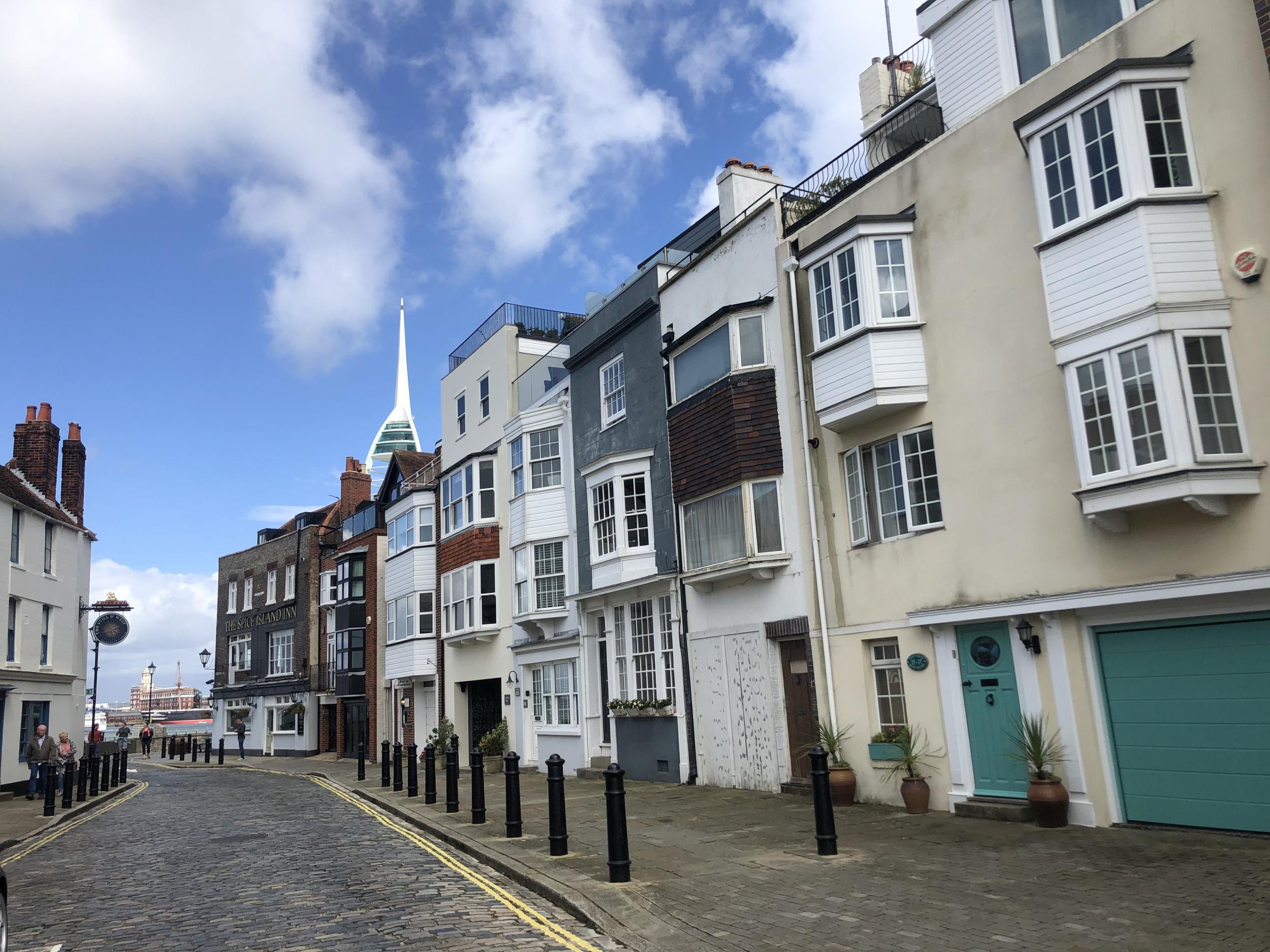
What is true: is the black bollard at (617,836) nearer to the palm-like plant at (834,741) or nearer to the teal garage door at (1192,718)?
the palm-like plant at (834,741)

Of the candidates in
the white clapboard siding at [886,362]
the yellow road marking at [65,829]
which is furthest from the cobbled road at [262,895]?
Answer: the white clapboard siding at [886,362]

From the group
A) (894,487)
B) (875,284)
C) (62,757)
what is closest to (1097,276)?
(875,284)

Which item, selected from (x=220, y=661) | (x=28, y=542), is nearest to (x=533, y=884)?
(x=28, y=542)

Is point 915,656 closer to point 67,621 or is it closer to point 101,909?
point 101,909

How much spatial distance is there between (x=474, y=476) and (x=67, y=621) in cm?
1311

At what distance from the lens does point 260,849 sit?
1244 cm

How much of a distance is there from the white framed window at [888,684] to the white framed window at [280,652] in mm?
37222

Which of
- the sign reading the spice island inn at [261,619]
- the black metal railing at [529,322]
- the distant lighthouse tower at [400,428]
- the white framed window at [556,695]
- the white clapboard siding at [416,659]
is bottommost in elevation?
the white framed window at [556,695]

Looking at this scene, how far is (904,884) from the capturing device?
327 inches

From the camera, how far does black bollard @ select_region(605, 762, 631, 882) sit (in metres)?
8.97

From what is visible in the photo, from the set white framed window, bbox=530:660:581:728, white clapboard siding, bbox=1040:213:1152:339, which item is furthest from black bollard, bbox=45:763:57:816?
white clapboard siding, bbox=1040:213:1152:339

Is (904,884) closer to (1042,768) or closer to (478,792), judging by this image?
(1042,768)

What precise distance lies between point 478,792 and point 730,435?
7005mm

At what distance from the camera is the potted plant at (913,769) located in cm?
1254
